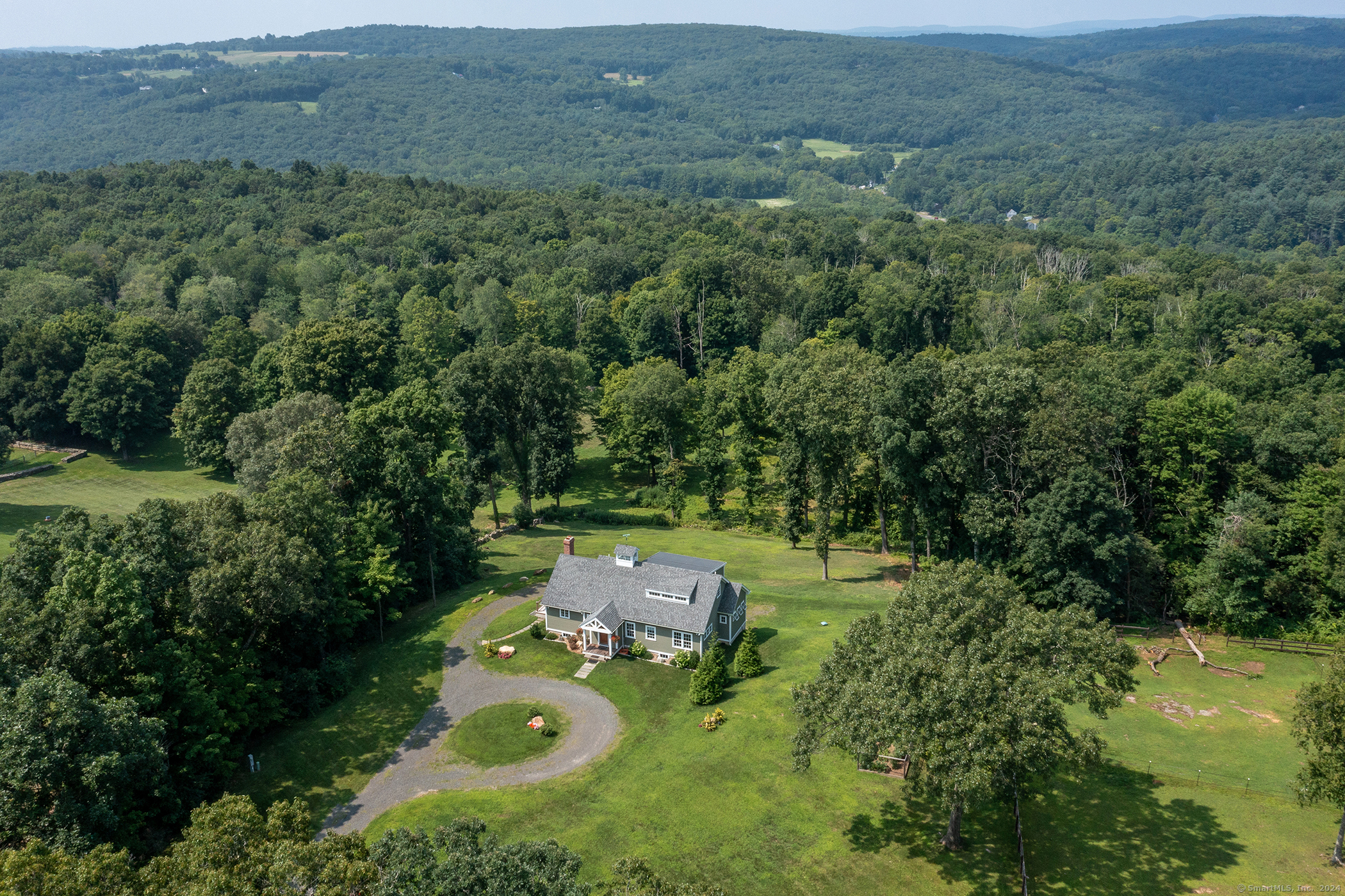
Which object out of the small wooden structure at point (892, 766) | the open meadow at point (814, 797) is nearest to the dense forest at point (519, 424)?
the open meadow at point (814, 797)

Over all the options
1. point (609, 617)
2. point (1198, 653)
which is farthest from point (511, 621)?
point (1198, 653)

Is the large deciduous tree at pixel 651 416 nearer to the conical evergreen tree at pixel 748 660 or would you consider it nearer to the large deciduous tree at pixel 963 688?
the conical evergreen tree at pixel 748 660

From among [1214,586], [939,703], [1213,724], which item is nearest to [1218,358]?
[1214,586]

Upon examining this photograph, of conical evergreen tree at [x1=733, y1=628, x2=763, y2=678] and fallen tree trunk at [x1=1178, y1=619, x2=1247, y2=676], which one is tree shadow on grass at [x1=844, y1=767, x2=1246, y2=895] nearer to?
conical evergreen tree at [x1=733, y1=628, x2=763, y2=678]

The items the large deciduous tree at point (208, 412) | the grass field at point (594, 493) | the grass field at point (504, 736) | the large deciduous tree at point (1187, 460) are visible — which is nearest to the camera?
the grass field at point (504, 736)

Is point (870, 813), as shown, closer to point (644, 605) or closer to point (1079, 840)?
point (1079, 840)

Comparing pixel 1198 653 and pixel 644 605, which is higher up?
pixel 644 605
